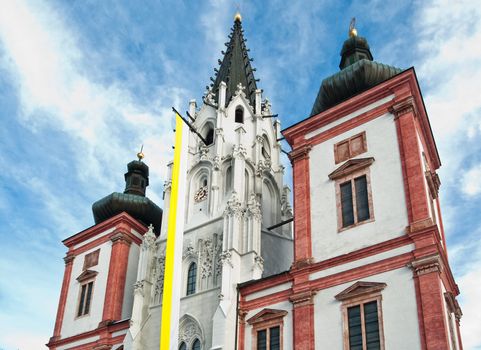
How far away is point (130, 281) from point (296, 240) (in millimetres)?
12270

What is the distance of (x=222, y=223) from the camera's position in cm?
2869

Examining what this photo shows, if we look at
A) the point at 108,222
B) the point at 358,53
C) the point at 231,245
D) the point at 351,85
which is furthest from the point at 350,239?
the point at 108,222

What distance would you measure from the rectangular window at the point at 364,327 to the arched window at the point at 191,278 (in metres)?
8.86

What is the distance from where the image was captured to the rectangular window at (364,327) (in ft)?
65.9

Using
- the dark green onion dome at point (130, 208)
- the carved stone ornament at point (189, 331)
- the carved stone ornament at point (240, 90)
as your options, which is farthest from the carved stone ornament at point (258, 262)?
the carved stone ornament at point (240, 90)

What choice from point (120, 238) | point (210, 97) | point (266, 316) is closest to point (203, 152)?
point (210, 97)

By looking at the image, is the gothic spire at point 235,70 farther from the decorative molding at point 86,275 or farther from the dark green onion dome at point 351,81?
the decorative molding at point 86,275

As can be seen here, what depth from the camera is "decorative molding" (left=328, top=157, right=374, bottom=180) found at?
24.0m

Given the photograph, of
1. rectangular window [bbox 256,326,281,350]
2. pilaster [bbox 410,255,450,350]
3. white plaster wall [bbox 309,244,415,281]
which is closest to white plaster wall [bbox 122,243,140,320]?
rectangular window [bbox 256,326,281,350]

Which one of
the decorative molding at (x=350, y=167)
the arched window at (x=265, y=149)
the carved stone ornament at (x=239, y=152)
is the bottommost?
the decorative molding at (x=350, y=167)

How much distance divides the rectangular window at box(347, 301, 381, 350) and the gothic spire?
18.7m

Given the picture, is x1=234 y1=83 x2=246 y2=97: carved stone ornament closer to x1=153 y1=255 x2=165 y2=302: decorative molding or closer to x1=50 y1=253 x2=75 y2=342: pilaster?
x1=153 y1=255 x2=165 y2=302: decorative molding

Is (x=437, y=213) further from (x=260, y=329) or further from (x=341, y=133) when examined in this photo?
(x=260, y=329)

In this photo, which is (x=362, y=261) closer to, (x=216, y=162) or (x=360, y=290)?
(x=360, y=290)
